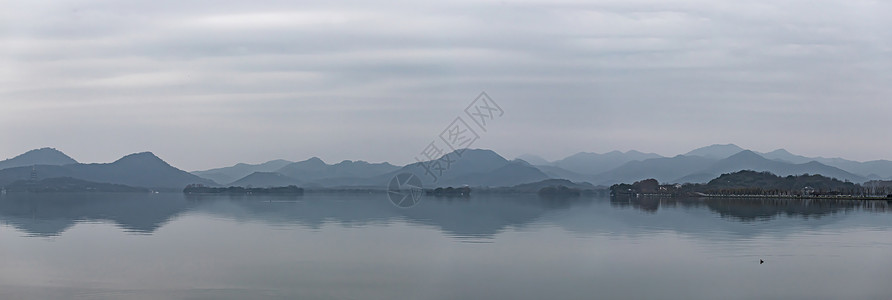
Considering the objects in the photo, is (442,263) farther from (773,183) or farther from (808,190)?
(773,183)

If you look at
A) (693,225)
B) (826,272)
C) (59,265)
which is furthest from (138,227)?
(826,272)

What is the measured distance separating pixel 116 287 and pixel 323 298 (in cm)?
565

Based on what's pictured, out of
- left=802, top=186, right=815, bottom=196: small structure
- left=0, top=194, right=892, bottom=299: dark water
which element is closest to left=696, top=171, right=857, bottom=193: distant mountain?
left=802, top=186, right=815, bottom=196: small structure

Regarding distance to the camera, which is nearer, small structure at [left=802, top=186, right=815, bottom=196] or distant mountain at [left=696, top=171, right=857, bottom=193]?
small structure at [left=802, top=186, right=815, bottom=196]

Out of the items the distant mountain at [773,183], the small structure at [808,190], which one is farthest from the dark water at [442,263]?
the distant mountain at [773,183]

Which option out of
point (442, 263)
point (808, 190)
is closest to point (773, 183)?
point (808, 190)

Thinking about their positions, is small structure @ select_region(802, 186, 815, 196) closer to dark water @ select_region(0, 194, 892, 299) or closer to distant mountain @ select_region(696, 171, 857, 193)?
distant mountain @ select_region(696, 171, 857, 193)

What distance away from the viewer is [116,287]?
67.5 feet

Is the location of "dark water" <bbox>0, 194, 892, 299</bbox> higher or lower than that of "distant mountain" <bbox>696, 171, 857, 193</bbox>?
lower

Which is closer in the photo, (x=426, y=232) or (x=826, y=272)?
(x=826, y=272)

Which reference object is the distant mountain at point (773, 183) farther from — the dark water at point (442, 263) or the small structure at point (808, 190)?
the dark water at point (442, 263)

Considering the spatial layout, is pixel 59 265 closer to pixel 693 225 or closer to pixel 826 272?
pixel 826 272

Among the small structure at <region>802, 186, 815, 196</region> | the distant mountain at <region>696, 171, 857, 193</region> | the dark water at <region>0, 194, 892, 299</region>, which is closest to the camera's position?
the dark water at <region>0, 194, 892, 299</region>

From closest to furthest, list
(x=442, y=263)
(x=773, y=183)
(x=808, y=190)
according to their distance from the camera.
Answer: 1. (x=442, y=263)
2. (x=808, y=190)
3. (x=773, y=183)
